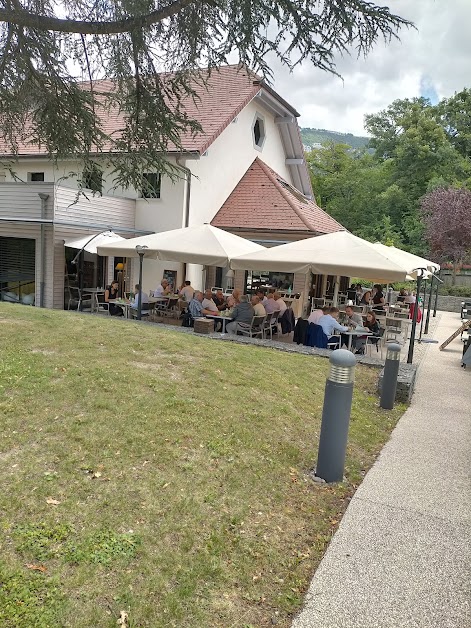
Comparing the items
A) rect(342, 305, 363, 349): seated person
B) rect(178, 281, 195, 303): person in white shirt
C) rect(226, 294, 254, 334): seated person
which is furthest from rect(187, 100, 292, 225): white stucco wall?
rect(342, 305, 363, 349): seated person

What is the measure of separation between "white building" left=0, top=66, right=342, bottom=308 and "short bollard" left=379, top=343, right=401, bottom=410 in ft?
30.2

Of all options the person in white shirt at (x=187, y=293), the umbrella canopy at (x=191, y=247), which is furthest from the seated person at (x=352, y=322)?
the person in white shirt at (x=187, y=293)

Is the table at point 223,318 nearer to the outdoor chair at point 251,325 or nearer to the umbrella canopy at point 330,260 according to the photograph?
the outdoor chair at point 251,325

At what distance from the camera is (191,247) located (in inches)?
428

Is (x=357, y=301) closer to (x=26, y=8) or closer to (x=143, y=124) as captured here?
(x=143, y=124)

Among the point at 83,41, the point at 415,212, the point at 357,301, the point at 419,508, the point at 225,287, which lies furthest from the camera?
the point at 415,212

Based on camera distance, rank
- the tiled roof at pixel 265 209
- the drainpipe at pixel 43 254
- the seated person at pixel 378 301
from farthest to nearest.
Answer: the tiled roof at pixel 265 209 < the seated person at pixel 378 301 < the drainpipe at pixel 43 254

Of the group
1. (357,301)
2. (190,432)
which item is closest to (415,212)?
(357,301)

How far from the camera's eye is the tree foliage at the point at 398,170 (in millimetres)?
41781

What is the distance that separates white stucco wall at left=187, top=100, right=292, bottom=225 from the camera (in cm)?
1697

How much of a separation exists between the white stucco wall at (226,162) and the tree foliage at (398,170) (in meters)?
20.6

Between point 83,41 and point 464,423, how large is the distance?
7.32 m

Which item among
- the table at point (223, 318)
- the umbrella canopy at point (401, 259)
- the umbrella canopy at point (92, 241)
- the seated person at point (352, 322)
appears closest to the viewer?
the umbrella canopy at point (401, 259)

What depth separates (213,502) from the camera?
150 inches
